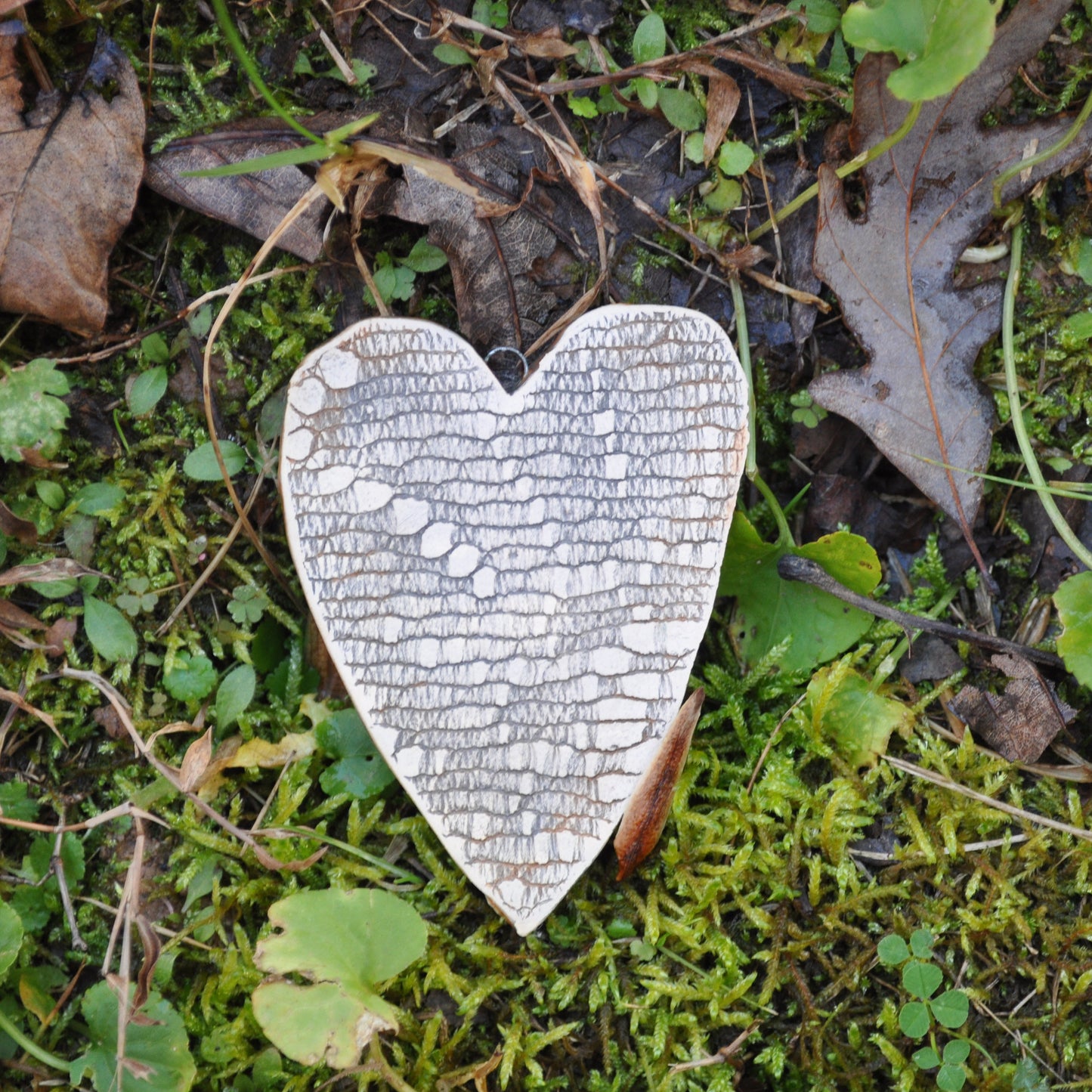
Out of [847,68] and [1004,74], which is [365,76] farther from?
[1004,74]

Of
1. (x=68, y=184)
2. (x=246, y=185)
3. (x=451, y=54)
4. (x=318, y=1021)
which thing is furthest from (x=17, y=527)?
(x=451, y=54)

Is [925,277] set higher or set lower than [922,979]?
higher

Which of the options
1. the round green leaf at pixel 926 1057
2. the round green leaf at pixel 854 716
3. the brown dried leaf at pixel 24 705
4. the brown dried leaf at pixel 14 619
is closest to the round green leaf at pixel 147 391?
the brown dried leaf at pixel 14 619

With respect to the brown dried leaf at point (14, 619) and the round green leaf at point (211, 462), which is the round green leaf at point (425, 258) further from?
the brown dried leaf at point (14, 619)

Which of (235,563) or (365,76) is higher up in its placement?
(365,76)

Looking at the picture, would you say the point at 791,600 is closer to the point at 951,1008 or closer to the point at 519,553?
the point at 519,553

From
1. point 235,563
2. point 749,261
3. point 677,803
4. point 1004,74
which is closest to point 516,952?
point 677,803
